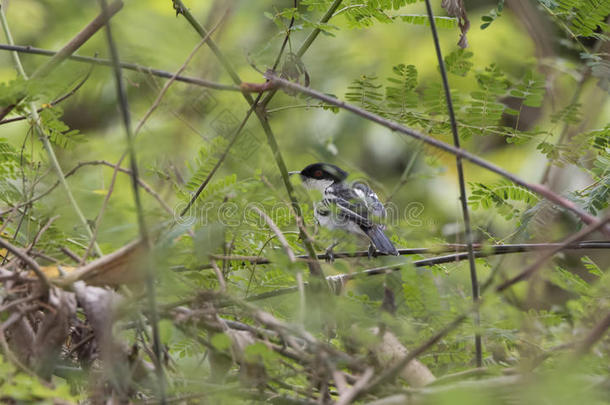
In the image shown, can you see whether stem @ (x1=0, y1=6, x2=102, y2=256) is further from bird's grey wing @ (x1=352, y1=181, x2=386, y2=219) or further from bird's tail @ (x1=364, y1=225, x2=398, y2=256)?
bird's tail @ (x1=364, y1=225, x2=398, y2=256)

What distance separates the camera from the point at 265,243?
6.25 feet

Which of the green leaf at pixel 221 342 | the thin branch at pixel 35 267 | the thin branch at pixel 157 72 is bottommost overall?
the green leaf at pixel 221 342

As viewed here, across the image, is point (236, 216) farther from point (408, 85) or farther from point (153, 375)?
point (408, 85)

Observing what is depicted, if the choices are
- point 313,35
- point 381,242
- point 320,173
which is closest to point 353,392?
point 313,35

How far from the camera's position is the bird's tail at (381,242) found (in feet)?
10.4

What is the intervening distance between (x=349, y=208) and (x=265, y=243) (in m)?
1.30

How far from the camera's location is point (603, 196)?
2.28 m

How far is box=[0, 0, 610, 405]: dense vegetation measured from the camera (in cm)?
122

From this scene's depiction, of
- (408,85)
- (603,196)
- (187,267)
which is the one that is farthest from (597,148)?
(187,267)

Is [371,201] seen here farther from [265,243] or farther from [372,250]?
[265,243]

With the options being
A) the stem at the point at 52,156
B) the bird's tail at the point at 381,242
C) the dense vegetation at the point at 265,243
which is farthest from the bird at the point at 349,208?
the stem at the point at 52,156

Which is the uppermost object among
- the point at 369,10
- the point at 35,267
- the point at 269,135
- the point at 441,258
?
the point at 369,10

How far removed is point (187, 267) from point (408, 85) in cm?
92

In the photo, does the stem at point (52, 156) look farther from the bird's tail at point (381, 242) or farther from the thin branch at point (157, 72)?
the bird's tail at point (381, 242)
